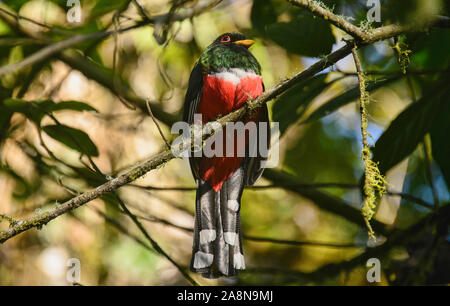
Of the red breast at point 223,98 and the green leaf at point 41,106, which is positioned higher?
the green leaf at point 41,106

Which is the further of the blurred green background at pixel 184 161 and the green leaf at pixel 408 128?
the blurred green background at pixel 184 161

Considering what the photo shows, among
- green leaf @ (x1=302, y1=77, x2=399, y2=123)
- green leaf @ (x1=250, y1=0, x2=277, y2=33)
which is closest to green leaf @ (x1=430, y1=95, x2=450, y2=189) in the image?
green leaf @ (x1=302, y1=77, x2=399, y2=123)

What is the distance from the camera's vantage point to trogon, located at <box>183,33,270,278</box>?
195cm

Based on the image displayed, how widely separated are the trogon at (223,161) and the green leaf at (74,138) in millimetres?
535

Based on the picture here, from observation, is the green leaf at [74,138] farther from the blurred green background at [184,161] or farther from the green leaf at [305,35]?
the green leaf at [305,35]

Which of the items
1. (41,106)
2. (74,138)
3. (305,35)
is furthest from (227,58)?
(41,106)

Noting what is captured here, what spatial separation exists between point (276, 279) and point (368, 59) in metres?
1.61

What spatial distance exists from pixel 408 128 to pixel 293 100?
1.82 feet

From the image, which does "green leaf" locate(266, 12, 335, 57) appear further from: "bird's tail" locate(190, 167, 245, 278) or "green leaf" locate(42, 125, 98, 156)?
"green leaf" locate(42, 125, 98, 156)

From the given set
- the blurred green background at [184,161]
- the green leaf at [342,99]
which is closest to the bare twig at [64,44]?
the blurred green background at [184,161]

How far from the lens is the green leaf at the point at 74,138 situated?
233cm

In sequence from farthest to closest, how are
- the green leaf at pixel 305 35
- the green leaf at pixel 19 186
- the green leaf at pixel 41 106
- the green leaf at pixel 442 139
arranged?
the green leaf at pixel 19 186 < the green leaf at pixel 41 106 < the green leaf at pixel 442 139 < the green leaf at pixel 305 35

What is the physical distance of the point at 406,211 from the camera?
3.10 metres

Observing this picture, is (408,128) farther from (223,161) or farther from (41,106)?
(41,106)
